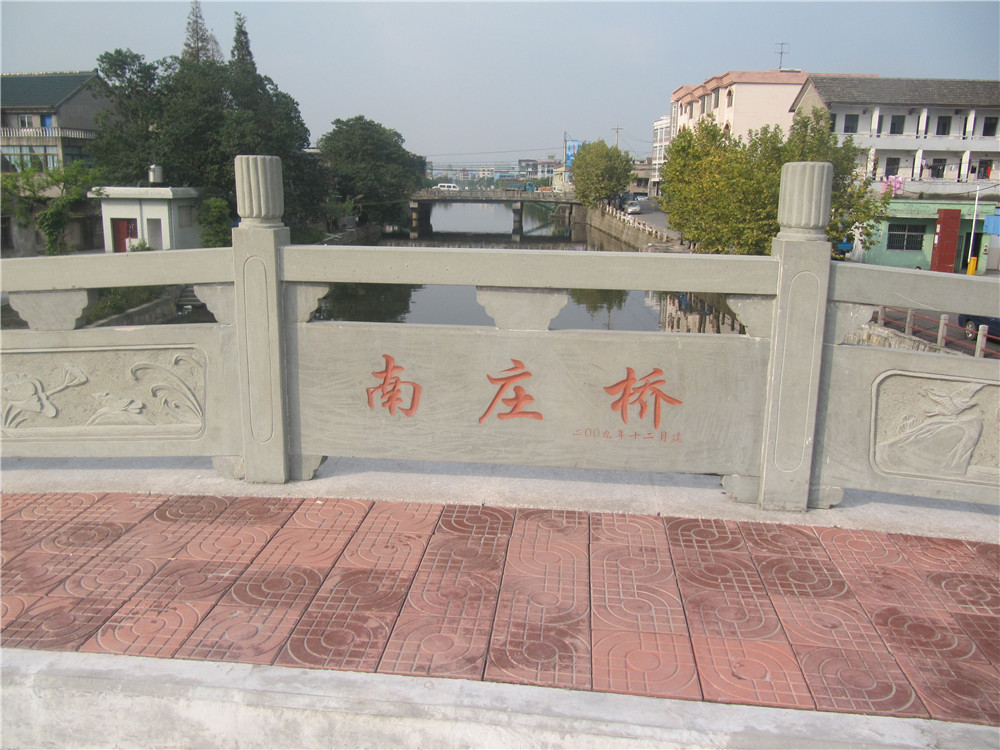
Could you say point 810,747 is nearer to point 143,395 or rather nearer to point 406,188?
point 143,395

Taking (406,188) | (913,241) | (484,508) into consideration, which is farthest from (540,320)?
(406,188)

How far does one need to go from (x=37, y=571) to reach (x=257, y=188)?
6.62 ft

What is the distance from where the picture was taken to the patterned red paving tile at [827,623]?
104 inches

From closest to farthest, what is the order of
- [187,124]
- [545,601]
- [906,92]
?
[545,601] < [187,124] < [906,92]

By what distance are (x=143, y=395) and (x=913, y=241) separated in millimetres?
28592

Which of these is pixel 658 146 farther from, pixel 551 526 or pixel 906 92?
pixel 551 526

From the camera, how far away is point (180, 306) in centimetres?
2345

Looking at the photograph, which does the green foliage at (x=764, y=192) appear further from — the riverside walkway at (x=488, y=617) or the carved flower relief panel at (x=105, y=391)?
the carved flower relief panel at (x=105, y=391)

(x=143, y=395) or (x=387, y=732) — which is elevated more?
(x=143, y=395)

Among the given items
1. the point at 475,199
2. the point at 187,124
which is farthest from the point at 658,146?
the point at 187,124

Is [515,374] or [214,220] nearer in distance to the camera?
[515,374]

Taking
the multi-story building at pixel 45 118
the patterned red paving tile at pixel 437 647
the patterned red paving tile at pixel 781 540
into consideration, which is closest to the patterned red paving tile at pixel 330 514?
the patterned red paving tile at pixel 437 647

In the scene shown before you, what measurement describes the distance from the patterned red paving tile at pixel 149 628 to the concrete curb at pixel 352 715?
7 cm

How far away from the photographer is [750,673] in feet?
8.04
